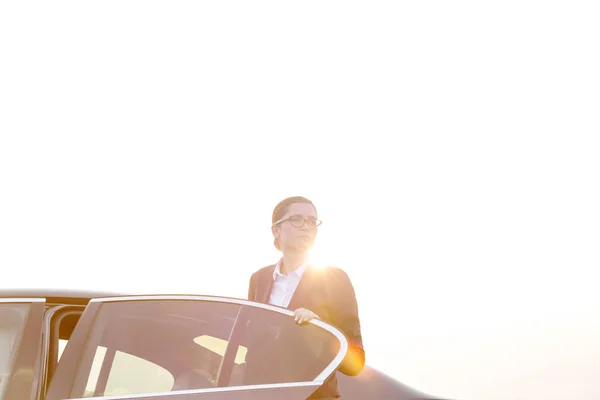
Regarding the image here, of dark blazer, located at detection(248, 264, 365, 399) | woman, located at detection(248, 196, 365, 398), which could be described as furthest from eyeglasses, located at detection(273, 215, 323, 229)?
dark blazer, located at detection(248, 264, 365, 399)

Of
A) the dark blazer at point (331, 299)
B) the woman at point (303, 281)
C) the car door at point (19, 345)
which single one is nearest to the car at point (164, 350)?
the car door at point (19, 345)

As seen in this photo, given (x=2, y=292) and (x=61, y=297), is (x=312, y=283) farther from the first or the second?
(x=2, y=292)

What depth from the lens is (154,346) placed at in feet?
11.2

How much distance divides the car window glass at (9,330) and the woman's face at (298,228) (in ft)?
4.92

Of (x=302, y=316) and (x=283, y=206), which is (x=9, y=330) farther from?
(x=283, y=206)

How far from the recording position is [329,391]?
3.11 metres

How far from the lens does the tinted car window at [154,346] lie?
323cm

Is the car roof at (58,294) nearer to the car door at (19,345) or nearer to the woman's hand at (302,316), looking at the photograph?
the car door at (19,345)

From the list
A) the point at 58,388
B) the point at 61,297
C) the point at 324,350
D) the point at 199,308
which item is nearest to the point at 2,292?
the point at 61,297

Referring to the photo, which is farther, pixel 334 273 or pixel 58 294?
pixel 334 273

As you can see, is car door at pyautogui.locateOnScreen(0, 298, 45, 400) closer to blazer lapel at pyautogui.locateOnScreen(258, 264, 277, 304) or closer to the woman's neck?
blazer lapel at pyautogui.locateOnScreen(258, 264, 277, 304)

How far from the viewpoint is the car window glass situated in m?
3.23

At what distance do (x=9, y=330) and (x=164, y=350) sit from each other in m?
0.69

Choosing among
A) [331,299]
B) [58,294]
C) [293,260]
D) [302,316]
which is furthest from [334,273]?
[58,294]
